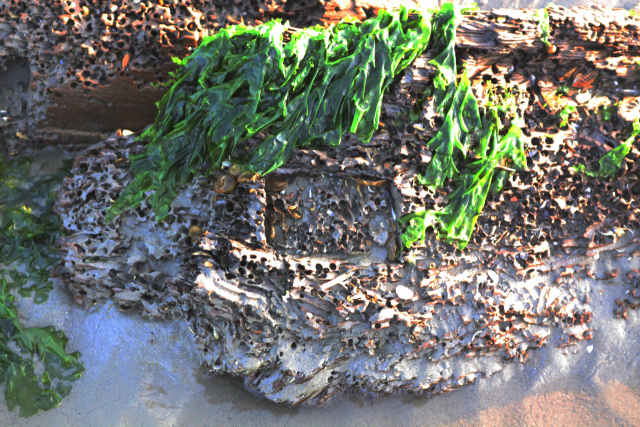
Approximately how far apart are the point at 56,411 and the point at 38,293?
808mm

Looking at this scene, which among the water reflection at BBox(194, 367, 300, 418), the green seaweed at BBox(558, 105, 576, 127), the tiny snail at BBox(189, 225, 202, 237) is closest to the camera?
the tiny snail at BBox(189, 225, 202, 237)

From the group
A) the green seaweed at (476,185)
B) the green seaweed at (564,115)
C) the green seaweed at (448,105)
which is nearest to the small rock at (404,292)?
the green seaweed at (476,185)

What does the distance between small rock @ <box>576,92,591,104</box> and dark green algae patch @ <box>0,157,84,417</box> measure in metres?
3.85

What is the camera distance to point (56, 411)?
3.18m

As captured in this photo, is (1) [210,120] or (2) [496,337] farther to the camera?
(2) [496,337]

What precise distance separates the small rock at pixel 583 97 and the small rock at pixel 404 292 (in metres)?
1.85

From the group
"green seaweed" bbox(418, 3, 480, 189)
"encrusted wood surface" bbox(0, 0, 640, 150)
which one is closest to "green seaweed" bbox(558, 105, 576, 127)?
"encrusted wood surface" bbox(0, 0, 640, 150)

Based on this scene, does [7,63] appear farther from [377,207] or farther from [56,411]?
[377,207]

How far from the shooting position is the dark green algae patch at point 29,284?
3205 mm

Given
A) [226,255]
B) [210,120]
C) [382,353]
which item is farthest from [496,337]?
[210,120]

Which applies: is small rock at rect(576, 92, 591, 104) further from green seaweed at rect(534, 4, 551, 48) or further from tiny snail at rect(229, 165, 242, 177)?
tiny snail at rect(229, 165, 242, 177)

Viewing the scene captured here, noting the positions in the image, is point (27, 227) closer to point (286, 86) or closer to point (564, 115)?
point (286, 86)

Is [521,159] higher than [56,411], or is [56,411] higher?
[521,159]

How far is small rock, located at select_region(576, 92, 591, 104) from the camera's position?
11.4 ft
